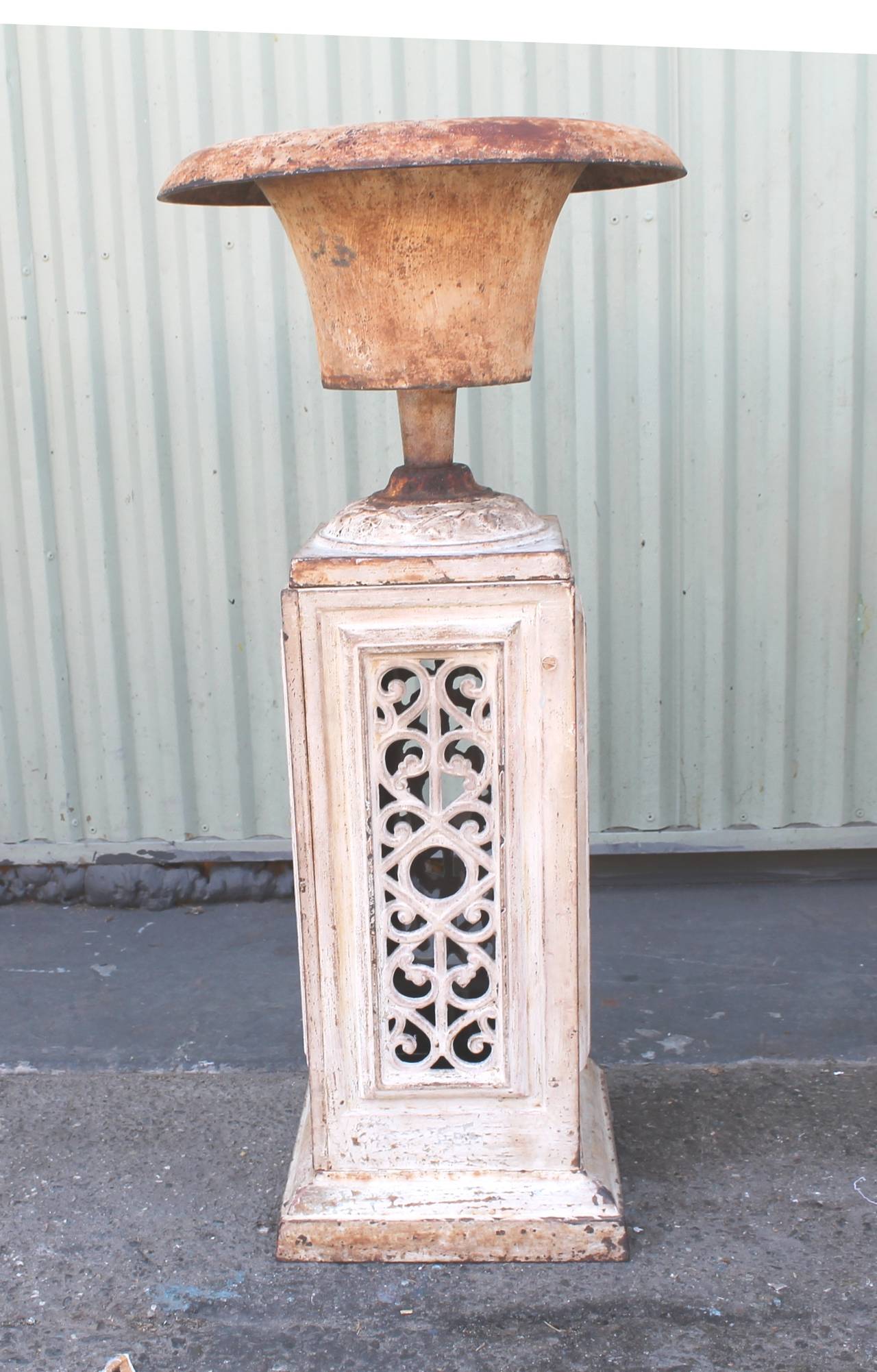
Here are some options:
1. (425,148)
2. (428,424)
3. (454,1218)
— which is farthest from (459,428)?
(454,1218)

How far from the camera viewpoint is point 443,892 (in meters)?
2.58

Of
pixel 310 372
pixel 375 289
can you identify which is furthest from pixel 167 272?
pixel 375 289

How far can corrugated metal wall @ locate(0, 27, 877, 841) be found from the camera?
3.51 meters

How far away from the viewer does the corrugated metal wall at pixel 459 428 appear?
11.5 ft

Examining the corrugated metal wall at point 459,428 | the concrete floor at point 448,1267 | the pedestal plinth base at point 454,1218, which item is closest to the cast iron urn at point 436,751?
the pedestal plinth base at point 454,1218

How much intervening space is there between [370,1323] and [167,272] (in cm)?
259

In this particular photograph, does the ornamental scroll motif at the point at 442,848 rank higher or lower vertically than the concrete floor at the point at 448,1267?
higher

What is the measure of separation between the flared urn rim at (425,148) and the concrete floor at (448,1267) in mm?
1817

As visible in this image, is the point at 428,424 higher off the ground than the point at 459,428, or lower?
higher

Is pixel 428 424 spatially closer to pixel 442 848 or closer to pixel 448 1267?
pixel 442 848

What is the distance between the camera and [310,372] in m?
3.64

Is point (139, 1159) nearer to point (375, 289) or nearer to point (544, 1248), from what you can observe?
point (544, 1248)

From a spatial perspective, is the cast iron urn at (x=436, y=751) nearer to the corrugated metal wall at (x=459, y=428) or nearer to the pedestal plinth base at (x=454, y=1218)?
the pedestal plinth base at (x=454, y=1218)

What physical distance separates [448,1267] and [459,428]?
2113 millimetres
